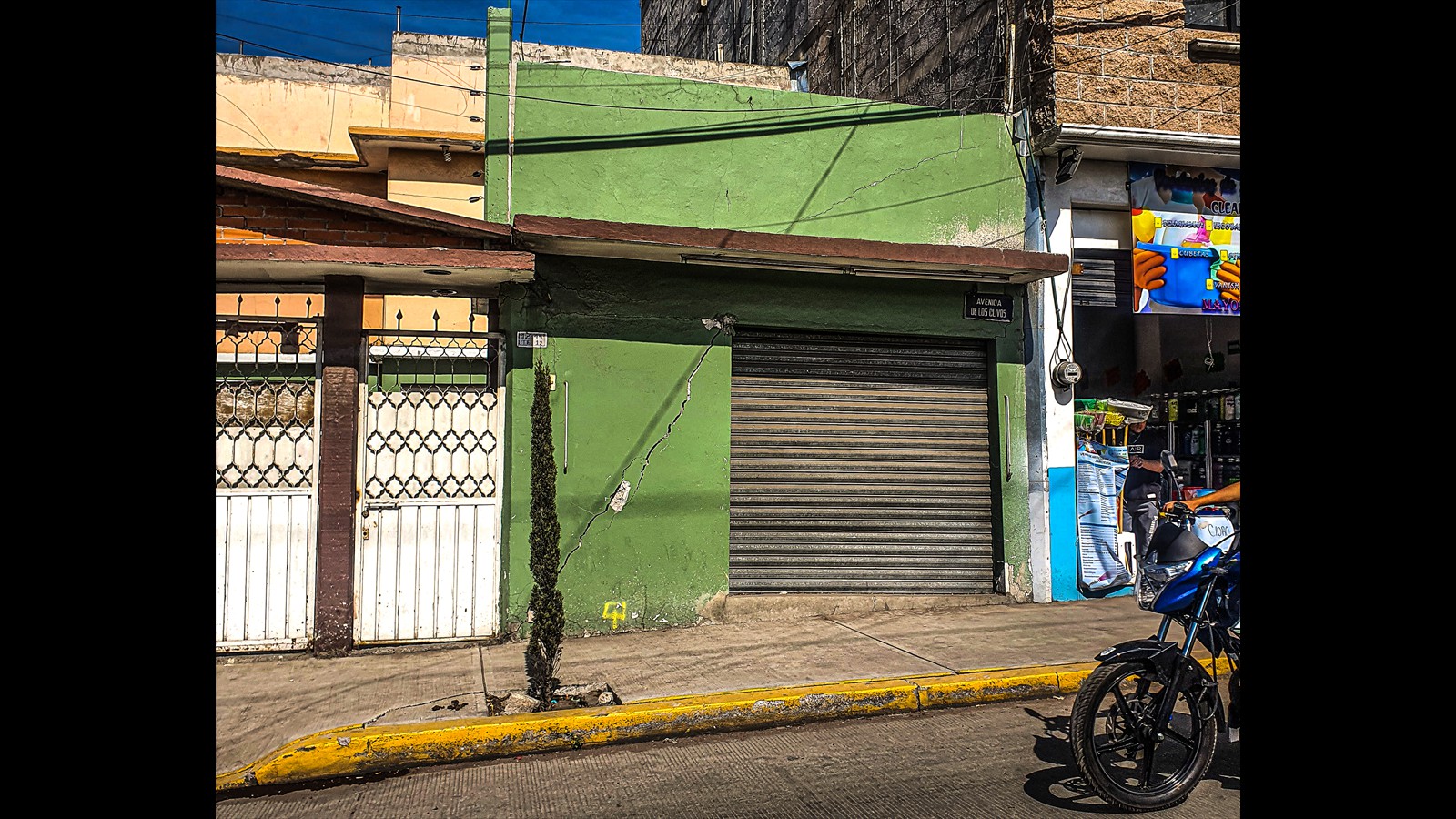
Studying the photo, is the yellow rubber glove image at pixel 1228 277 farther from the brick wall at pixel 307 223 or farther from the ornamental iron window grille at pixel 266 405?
the ornamental iron window grille at pixel 266 405

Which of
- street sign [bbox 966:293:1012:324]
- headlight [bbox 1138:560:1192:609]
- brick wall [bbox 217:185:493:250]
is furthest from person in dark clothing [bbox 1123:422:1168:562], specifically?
brick wall [bbox 217:185:493:250]

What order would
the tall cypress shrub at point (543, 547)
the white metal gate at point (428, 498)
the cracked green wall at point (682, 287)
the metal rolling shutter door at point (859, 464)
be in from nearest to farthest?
the tall cypress shrub at point (543, 547), the white metal gate at point (428, 498), the cracked green wall at point (682, 287), the metal rolling shutter door at point (859, 464)

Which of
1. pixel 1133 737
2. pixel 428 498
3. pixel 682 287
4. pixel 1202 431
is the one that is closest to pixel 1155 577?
pixel 1133 737

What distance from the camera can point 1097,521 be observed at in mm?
10055

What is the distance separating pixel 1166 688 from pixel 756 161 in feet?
21.3

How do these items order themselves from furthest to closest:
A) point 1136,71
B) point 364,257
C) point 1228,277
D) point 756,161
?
point 1228,277 < point 1136,71 < point 756,161 < point 364,257

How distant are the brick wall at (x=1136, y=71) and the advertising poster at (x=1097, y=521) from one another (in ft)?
11.3

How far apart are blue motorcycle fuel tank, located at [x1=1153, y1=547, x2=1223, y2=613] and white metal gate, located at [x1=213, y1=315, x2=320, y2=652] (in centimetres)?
623

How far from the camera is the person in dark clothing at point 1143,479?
1024cm

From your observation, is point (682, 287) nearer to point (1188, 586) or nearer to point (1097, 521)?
point (1097, 521)

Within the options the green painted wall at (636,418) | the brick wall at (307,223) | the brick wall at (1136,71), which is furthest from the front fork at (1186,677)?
the brick wall at (1136,71)
